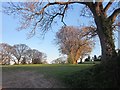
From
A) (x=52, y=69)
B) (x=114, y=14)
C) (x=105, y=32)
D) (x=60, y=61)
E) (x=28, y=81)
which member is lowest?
(x=28, y=81)

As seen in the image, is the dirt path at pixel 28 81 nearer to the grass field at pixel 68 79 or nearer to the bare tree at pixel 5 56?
the grass field at pixel 68 79

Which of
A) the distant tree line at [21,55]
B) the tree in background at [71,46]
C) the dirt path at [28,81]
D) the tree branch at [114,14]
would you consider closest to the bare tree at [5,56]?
the distant tree line at [21,55]

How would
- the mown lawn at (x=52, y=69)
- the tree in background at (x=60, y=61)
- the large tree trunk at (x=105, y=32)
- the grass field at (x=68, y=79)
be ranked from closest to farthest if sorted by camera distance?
the grass field at (x=68, y=79) < the mown lawn at (x=52, y=69) < the large tree trunk at (x=105, y=32) < the tree in background at (x=60, y=61)

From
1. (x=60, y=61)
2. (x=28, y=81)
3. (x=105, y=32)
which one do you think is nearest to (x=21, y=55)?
(x=60, y=61)

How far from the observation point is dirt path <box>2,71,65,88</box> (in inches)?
421

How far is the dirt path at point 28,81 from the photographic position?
35.1 ft

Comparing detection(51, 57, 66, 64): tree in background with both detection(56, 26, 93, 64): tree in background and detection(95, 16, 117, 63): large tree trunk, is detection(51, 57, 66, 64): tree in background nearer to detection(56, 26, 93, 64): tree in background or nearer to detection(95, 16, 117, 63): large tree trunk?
detection(56, 26, 93, 64): tree in background

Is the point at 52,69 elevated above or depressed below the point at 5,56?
below

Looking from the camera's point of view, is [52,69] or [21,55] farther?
[21,55]

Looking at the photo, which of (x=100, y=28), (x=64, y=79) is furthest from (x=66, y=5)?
(x=64, y=79)

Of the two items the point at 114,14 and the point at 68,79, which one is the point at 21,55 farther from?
the point at 68,79

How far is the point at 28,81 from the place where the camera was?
1145 centimetres

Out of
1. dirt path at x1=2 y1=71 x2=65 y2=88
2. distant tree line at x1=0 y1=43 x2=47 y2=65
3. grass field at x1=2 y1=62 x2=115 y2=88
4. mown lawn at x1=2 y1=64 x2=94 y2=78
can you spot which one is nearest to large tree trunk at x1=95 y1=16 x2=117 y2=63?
mown lawn at x1=2 y1=64 x2=94 y2=78

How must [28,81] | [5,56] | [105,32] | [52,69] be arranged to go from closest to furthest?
[28,81] < [105,32] < [52,69] < [5,56]
